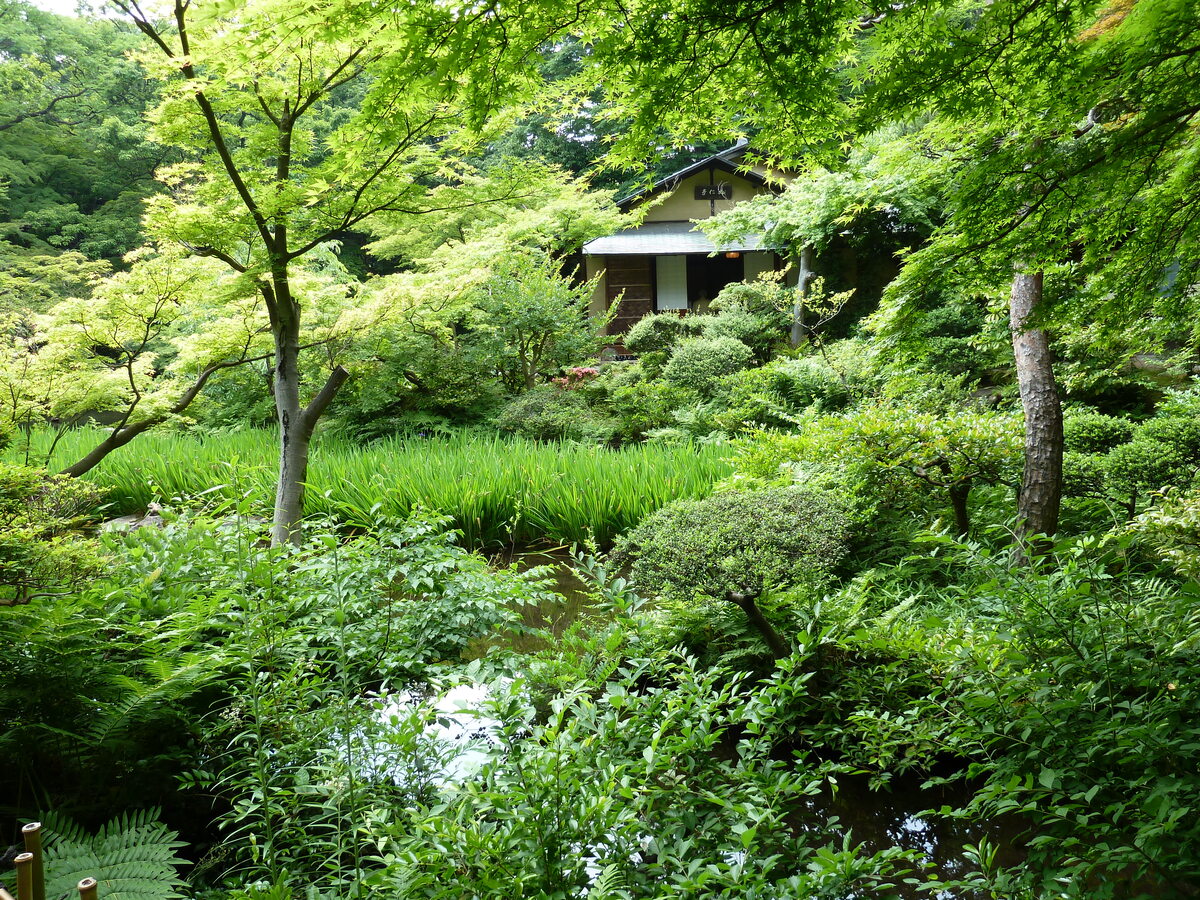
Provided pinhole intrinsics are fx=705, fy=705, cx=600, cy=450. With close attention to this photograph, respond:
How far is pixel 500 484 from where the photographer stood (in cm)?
623

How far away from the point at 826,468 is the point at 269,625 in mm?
3454

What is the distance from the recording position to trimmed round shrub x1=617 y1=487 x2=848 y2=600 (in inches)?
126

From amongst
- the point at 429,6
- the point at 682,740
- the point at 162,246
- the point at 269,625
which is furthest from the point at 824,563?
the point at 162,246

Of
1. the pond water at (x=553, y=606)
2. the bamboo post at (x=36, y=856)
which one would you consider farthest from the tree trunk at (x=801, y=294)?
the bamboo post at (x=36, y=856)

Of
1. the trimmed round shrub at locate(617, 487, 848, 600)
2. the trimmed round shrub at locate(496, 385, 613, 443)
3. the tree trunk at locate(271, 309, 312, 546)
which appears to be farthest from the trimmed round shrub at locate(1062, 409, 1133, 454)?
the tree trunk at locate(271, 309, 312, 546)

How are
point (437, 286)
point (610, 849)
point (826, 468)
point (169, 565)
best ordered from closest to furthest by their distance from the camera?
point (610, 849) → point (169, 565) → point (826, 468) → point (437, 286)

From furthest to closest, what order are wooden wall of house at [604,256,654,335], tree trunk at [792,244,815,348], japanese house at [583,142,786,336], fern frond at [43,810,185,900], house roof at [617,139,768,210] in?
wooden wall of house at [604,256,654,335] < japanese house at [583,142,786,336] < house roof at [617,139,768,210] < tree trunk at [792,244,815,348] < fern frond at [43,810,185,900]

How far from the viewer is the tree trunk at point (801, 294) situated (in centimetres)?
1120

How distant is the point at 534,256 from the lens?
11891mm

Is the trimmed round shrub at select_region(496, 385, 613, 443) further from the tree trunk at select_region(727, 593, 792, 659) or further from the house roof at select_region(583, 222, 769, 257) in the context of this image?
the house roof at select_region(583, 222, 769, 257)

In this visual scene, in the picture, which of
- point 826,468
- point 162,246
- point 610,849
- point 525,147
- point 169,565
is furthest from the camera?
point 525,147

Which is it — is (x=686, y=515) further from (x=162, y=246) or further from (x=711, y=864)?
(x=162, y=246)

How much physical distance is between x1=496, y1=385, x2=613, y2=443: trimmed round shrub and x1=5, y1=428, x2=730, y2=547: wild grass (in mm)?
1444

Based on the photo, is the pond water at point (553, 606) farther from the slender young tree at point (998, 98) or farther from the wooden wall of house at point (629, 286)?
the wooden wall of house at point (629, 286)
